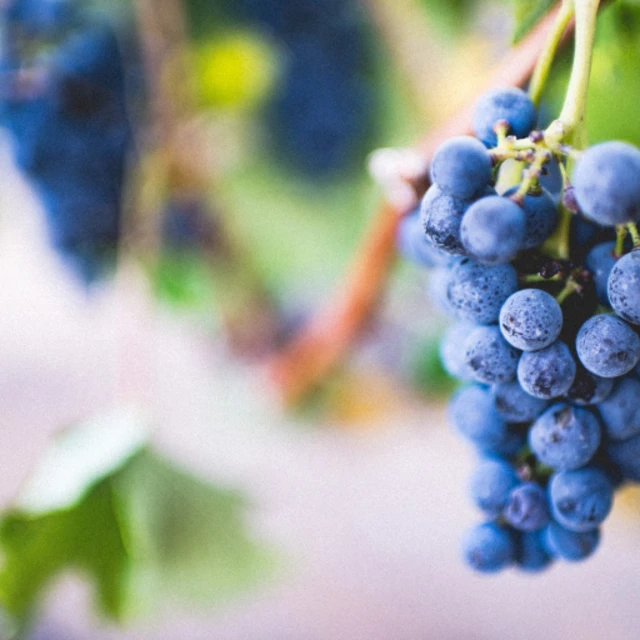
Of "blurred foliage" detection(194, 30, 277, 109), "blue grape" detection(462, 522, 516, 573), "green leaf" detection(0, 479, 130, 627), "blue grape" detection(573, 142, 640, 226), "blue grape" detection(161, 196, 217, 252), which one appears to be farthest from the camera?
"blue grape" detection(161, 196, 217, 252)

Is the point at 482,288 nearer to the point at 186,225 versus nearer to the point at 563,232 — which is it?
the point at 563,232

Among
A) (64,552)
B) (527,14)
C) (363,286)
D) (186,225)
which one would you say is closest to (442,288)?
(527,14)

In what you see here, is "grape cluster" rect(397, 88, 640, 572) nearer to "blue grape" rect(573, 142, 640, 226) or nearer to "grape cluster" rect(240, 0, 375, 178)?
"blue grape" rect(573, 142, 640, 226)

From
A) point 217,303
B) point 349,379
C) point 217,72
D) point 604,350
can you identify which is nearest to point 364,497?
point 349,379

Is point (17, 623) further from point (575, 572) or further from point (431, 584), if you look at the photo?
point (575, 572)

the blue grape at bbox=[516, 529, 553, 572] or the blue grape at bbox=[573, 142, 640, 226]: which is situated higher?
the blue grape at bbox=[573, 142, 640, 226]

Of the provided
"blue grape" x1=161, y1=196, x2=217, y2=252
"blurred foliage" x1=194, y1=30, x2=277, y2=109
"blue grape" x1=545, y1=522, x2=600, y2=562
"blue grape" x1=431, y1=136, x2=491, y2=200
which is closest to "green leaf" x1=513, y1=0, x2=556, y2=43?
"blue grape" x1=431, y1=136, x2=491, y2=200
